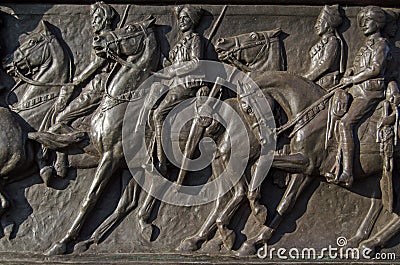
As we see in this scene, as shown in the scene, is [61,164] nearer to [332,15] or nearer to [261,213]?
[261,213]

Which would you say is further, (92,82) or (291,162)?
(92,82)

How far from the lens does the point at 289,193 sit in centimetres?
409

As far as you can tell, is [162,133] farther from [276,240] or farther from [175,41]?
[276,240]

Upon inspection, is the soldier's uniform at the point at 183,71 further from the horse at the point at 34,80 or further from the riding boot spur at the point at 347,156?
the riding boot spur at the point at 347,156

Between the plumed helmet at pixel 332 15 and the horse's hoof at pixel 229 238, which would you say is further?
the plumed helmet at pixel 332 15

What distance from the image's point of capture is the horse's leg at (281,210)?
4.05m

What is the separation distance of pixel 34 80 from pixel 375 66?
2453mm

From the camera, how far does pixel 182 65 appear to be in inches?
163

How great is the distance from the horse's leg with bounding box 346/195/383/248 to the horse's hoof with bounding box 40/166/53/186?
217cm

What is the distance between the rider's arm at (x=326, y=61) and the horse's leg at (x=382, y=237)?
1152mm

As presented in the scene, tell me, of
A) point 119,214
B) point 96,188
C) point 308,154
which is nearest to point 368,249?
point 308,154

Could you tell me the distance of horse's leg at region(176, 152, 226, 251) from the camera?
4.07 m

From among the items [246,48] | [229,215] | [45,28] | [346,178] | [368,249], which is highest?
[45,28]

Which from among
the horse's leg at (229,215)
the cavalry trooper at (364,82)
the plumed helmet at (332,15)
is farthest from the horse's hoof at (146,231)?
the plumed helmet at (332,15)
